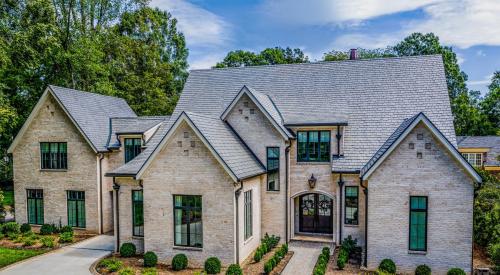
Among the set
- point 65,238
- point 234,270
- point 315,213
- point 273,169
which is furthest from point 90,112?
point 315,213

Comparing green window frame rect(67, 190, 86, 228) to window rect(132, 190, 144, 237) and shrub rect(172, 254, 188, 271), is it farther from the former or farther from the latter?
shrub rect(172, 254, 188, 271)

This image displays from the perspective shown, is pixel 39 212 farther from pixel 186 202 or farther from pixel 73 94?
pixel 186 202

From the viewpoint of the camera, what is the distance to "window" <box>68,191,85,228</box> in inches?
835

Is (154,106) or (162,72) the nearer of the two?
(154,106)

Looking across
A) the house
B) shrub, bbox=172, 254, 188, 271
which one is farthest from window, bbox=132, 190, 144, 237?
shrub, bbox=172, 254, 188, 271

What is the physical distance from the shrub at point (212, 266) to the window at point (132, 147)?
998 cm

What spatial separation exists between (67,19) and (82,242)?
24276 mm

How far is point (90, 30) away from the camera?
36469mm

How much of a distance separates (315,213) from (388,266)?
5.84 metres

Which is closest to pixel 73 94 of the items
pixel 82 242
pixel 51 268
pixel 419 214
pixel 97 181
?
pixel 97 181

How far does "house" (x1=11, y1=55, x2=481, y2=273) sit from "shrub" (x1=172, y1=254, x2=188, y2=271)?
0.49 meters

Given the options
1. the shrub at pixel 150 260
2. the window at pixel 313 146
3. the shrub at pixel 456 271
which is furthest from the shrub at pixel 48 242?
the shrub at pixel 456 271

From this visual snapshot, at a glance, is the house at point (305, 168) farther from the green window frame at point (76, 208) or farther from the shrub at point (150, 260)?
the green window frame at point (76, 208)

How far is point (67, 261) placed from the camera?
621 inches
